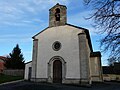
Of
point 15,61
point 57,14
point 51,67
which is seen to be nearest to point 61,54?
point 51,67

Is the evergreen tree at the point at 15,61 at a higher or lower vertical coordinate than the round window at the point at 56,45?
lower

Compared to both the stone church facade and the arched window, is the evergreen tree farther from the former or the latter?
the arched window

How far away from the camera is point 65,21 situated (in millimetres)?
20172

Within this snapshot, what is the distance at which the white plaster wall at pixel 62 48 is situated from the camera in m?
17.9

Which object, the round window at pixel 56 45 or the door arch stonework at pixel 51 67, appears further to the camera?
the round window at pixel 56 45

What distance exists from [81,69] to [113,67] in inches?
862

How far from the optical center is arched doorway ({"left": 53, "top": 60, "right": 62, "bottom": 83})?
60.8ft

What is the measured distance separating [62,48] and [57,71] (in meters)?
3.00

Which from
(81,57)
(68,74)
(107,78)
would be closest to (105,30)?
(81,57)

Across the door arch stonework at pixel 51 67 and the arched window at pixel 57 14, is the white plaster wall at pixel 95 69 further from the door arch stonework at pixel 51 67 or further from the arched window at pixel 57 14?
the arched window at pixel 57 14

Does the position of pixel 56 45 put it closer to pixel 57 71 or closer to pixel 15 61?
pixel 57 71

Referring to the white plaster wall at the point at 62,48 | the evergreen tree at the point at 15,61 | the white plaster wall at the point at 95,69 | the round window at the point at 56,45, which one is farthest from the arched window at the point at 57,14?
the evergreen tree at the point at 15,61

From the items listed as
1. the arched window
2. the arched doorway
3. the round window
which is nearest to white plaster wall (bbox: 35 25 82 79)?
the round window

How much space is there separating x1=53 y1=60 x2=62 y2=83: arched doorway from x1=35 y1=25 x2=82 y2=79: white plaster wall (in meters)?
1.03
